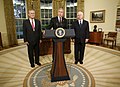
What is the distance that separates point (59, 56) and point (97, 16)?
5296 millimetres

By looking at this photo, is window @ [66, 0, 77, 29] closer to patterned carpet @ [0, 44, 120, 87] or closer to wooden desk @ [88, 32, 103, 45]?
wooden desk @ [88, 32, 103, 45]

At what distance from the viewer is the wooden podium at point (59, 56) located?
8.13 ft

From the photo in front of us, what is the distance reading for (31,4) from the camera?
23.4 ft

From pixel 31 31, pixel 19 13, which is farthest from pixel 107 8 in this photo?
pixel 19 13

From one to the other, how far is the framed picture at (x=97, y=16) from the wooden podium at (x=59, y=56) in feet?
16.0

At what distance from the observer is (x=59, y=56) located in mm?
2570

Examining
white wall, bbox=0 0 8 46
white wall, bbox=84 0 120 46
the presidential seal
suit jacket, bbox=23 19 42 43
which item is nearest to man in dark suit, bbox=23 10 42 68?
suit jacket, bbox=23 19 42 43

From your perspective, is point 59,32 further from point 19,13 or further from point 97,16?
point 19,13

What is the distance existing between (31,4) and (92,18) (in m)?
3.70

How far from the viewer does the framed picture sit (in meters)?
6.78

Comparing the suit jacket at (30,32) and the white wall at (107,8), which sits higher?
the white wall at (107,8)

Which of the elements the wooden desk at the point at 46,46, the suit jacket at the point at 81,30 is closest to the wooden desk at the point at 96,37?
the wooden desk at the point at 46,46

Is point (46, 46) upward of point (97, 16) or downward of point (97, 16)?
downward

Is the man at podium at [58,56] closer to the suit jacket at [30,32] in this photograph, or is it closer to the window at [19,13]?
the suit jacket at [30,32]
